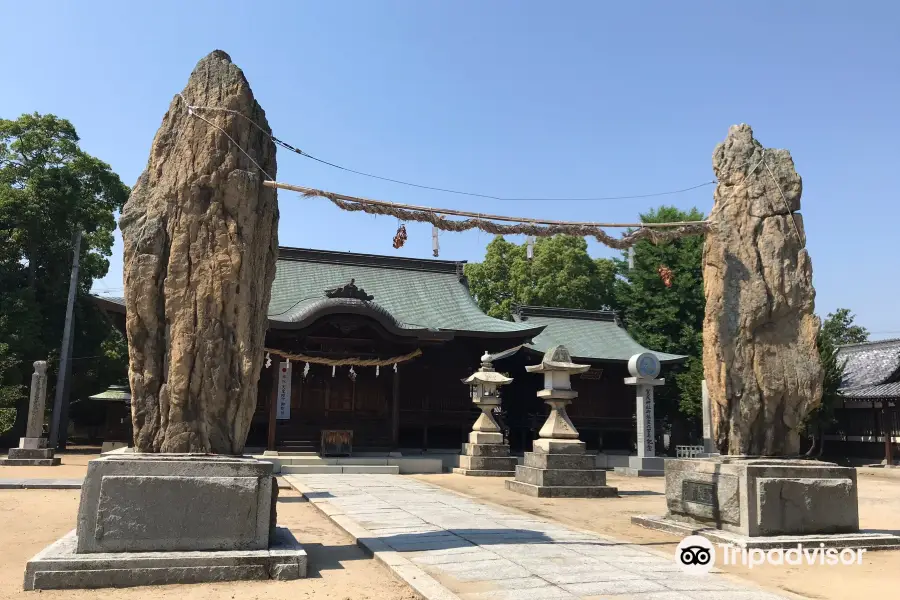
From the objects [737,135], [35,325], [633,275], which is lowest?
[35,325]

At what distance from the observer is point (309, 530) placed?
306 inches

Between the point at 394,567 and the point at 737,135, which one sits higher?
the point at 737,135

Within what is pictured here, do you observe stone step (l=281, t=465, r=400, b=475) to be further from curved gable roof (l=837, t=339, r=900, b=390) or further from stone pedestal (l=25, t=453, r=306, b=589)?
curved gable roof (l=837, t=339, r=900, b=390)

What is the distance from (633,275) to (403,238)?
2632cm

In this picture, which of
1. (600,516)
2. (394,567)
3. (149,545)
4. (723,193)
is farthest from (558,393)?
(149,545)

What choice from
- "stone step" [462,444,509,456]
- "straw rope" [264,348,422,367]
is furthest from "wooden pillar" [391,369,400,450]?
"stone step" [462,444,509,456]

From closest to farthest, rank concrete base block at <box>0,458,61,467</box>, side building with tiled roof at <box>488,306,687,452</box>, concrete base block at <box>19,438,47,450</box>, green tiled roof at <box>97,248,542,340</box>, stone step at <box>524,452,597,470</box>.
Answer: stone step at <box>524,452,597,470</box>
concrete base block at <box>0,458,61,467</box>
concrete base block at <box>19,438,47,450</box>
green tiled roof at <box>97,248,542,340</box>
side building with tiled roof at <box>488,306,687,452</box>

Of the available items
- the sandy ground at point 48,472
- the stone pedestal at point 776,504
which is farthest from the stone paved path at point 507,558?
the sandy ground at point 48,472

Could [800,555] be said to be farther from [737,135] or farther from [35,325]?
[35,325]

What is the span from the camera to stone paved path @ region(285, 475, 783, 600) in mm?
4984

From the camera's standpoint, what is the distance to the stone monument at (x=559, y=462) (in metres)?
→ 12.4

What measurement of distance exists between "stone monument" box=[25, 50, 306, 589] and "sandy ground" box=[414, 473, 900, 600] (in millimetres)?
4324

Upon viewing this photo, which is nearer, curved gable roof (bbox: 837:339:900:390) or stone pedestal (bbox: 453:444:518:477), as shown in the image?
stone pedestal (bbox: 453:444:518:477)

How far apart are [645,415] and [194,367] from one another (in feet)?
52.3
